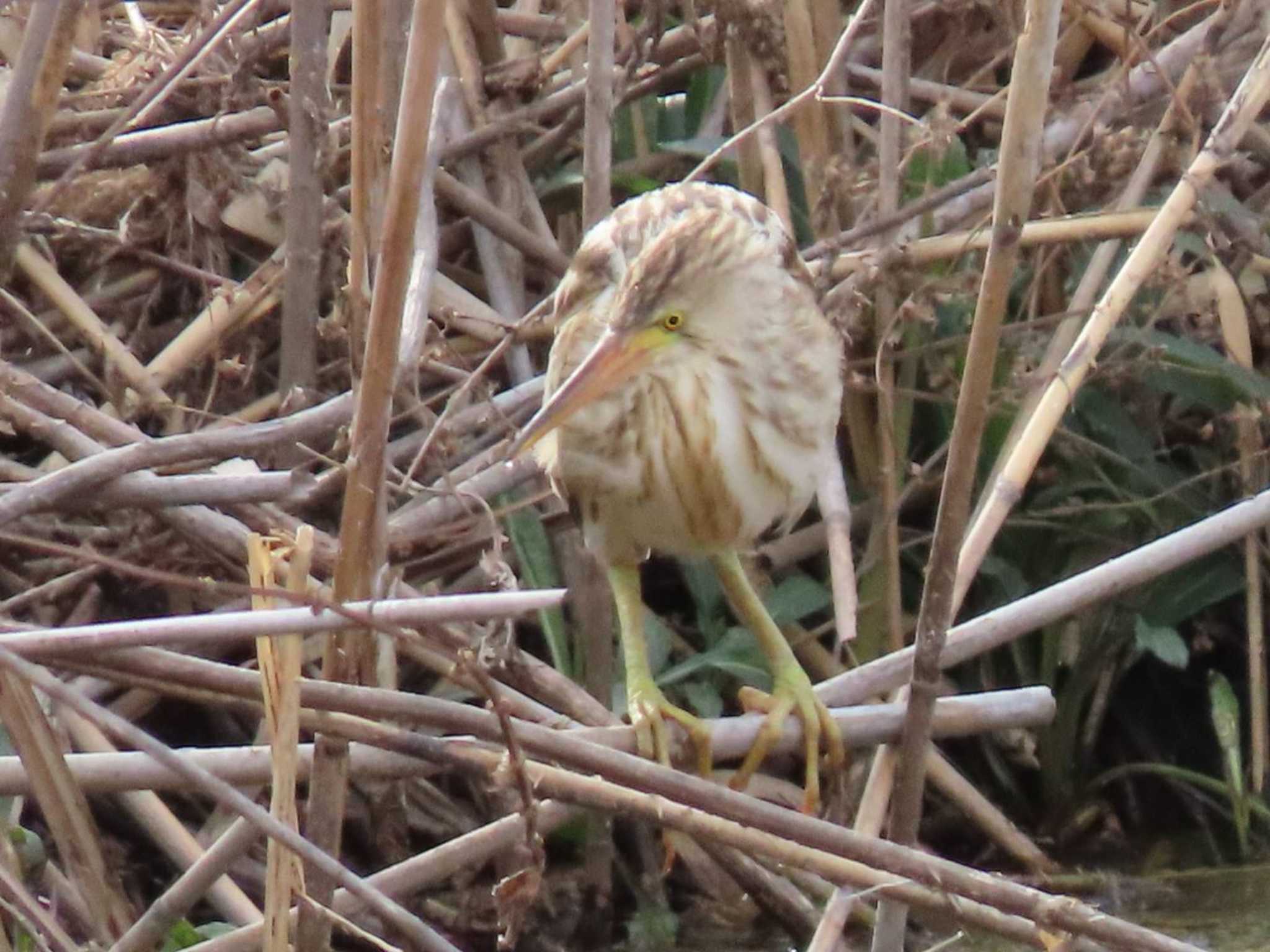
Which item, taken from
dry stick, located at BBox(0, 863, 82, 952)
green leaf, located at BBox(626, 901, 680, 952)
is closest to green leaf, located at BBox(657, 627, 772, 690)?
green leaf, located at BBox(626, 901, 680, 952)

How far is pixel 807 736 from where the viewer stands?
1.95m

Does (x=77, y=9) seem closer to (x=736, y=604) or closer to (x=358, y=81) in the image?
(x=358, y=81)

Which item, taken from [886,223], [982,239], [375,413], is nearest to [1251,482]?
[982,239]

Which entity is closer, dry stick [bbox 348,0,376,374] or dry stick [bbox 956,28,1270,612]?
dry stick [bbox 348,0,376,374]

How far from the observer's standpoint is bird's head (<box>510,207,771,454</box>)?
181 cm

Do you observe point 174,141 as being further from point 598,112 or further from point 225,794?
point 225,794

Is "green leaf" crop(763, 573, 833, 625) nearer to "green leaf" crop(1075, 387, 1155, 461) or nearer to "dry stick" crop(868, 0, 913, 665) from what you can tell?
"dry stick" crop(868, 0, 913, 665)

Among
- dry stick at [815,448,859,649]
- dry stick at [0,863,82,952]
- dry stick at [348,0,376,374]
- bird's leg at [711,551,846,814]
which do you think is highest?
dry stick at [348,0,376,374]

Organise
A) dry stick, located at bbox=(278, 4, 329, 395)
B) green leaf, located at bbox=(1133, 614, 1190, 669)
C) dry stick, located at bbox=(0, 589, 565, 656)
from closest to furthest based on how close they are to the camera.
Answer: dry stick, located at bbox=(0, 589, 565, 656) → dry stick, located at bbox=(278, 4, 329, 395) → green leaf, located at bbox=(1133, 614, 1190, 669)

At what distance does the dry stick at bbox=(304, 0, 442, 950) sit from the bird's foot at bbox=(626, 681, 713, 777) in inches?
16.1

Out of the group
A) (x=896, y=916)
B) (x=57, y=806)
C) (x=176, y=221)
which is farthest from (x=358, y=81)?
(x=176, y=221)

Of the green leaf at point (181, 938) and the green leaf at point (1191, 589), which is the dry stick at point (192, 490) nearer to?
the green leaf at point (181, 938)

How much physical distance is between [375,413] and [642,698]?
2.19ft

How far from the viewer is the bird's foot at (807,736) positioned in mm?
1947
